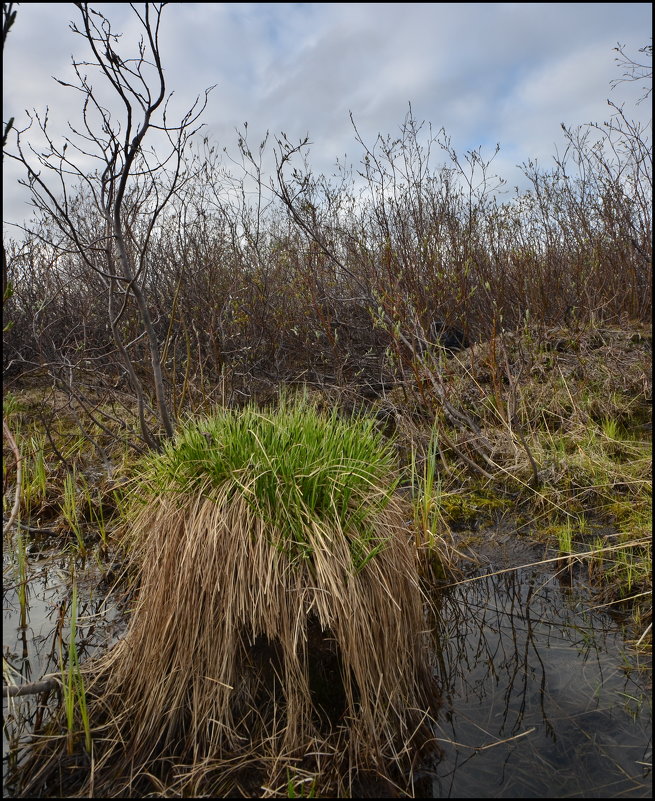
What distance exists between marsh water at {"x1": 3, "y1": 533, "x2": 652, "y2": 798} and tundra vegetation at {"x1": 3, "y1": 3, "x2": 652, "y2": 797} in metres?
0.13

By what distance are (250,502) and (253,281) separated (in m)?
4.27

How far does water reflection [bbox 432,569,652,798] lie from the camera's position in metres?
1.85

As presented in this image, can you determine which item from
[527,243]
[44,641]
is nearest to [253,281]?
[527,243]

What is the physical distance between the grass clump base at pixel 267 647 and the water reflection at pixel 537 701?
170mm

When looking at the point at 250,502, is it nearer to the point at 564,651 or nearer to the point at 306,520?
the point at 306,520

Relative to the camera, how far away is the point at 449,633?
2.67 meters

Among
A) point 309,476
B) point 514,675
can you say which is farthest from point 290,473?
Answer: point 514,675

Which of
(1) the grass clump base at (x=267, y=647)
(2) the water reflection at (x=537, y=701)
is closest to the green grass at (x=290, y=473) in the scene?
(1) the grass clump base at (x=267, y=647)

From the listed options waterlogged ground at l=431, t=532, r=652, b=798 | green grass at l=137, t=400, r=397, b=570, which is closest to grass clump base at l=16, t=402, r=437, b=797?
green grass at l=137, t=400, r=397, b=570

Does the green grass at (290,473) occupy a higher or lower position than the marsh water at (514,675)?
higher

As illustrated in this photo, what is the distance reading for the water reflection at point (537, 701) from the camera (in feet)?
6.07

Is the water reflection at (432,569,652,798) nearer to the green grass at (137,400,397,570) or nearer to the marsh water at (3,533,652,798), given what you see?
the marsh water at (3,533,652,798)

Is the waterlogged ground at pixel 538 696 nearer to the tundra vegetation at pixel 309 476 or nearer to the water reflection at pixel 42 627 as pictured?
the tundra vegetation at pixel 309 476

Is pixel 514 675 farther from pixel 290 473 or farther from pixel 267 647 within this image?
pixel 290 473
